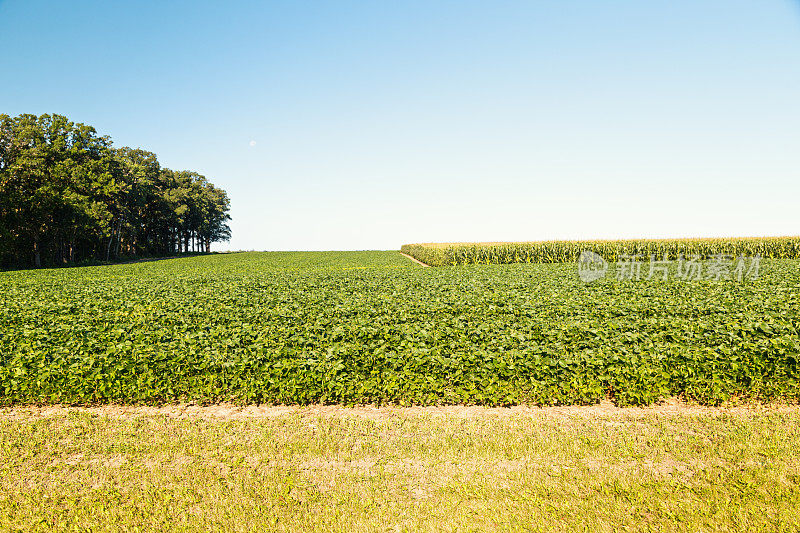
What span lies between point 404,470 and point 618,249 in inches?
1594

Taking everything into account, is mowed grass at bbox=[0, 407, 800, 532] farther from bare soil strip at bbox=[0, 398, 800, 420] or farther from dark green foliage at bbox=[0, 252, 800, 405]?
dark green foliage at bbox=[0, 252, 800, 405]

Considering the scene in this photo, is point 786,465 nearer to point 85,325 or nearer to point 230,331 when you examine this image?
point 230,331

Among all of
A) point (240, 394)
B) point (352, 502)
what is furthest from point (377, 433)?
point (240, 394)

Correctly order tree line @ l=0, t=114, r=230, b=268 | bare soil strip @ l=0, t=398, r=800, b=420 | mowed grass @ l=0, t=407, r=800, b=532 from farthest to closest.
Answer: tree line @ l=0, t=114, r=230, b=268
bare soil strip @ l=0, t=398, r=800, b=420
mowed grass @ l=0, t=407, r=800, b=532

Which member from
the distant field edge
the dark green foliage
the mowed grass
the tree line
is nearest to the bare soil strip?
the mowed grass

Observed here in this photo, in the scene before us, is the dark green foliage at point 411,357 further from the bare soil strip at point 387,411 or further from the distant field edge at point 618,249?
the distant field edge at point 618,249

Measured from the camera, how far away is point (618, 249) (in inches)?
1558

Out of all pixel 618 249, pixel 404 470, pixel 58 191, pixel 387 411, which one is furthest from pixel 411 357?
pixel 58 191

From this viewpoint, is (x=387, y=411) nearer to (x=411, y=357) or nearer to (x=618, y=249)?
(x=411, y=357)

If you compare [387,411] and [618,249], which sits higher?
[618,249]

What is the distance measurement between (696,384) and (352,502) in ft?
19.1

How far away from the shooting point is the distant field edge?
37594mm

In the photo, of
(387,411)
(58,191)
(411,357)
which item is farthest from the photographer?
(58,191)

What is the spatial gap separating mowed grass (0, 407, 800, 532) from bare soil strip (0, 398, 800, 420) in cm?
4
